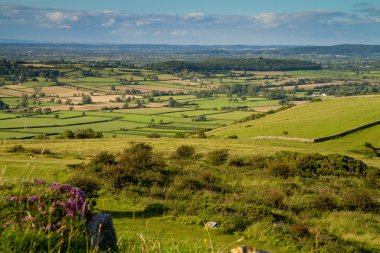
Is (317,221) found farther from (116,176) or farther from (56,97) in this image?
(56,97)

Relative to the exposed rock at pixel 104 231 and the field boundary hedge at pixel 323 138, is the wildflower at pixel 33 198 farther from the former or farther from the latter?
the field boundary hedge at pixel 323 138

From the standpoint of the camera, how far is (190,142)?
5444 centimetres

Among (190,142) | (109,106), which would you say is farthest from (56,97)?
(190,142)

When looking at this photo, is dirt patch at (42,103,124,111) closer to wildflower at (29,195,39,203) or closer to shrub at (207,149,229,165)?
shrub at (207,149,229,165)

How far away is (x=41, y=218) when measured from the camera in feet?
23.7

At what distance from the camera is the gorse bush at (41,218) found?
20.5ft

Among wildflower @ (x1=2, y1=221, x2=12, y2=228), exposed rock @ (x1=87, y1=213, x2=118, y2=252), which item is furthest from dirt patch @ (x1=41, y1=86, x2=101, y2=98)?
wildflower @ (x1=2, y1=221, x2=12, y2=228)

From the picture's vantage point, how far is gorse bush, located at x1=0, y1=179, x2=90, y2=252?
6258 mm

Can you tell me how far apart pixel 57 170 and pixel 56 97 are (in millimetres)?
151499

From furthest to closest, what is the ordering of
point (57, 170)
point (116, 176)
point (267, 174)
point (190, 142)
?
point (190, 142) → point (267, 174) → point (57, 170) → point (116, 176)

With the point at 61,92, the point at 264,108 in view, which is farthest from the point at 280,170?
the point at 61,92

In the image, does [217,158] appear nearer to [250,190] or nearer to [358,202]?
[250,190]

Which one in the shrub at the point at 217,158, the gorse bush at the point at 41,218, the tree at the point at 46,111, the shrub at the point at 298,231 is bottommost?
the tree at the point at 46,111

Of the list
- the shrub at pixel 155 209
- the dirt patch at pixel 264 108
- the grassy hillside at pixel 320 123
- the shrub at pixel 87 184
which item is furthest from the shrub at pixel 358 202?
the dirt patch at pixel 264 108
